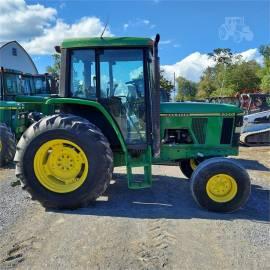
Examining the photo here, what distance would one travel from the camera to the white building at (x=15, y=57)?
32.7 meters

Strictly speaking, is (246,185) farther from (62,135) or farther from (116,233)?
(62,135)

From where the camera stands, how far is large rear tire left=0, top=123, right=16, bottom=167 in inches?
348

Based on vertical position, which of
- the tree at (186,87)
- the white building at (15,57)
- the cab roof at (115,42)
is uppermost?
the white building at (15,57)

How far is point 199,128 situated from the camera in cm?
620

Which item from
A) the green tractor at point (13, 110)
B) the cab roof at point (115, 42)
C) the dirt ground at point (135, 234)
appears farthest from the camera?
the green tractor at point (13, 110)

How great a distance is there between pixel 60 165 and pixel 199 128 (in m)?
2.20

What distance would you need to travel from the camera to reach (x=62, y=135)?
5355 millimetres

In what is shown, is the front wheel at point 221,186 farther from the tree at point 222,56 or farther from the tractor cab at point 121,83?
the tree at point 222,56

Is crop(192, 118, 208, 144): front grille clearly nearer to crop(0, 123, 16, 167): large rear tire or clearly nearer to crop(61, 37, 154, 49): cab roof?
crop(61, 37, 154, 49): cab roof

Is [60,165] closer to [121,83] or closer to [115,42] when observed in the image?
[121,83]

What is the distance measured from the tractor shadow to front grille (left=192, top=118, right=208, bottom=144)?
2.91 ft

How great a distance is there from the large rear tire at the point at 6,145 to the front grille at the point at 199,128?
4.54 meters

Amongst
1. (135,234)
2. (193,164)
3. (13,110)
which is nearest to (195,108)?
(193,164)

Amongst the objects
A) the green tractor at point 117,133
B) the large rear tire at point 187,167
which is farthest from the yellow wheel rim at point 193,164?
the green tractor at point 117,133
